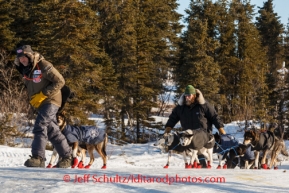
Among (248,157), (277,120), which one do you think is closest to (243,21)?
(277,120)

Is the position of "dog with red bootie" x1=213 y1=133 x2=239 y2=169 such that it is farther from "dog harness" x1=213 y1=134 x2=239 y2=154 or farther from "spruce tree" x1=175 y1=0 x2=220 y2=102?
"spruce tree" x1=175 y1=0 x2=220 y2=102

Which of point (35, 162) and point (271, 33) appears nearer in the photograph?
point (35, 162)

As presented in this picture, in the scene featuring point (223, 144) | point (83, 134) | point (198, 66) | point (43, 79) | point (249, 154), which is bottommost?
point (249, 154)

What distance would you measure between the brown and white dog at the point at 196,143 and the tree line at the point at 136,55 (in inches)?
466

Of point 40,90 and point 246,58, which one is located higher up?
point 246,58

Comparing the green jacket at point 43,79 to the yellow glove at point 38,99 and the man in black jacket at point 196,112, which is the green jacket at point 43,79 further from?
the man in black jacket at point 196,112

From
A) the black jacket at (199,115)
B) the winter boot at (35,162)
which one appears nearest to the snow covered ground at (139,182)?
the winter boot at (35,162)

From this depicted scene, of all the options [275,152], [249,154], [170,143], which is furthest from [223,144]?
[275,152]

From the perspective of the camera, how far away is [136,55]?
2603 cm

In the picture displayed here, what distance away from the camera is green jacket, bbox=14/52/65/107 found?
19.0 ft

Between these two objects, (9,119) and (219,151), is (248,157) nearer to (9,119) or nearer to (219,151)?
(219,151)

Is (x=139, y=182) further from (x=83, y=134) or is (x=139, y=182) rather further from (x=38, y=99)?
(x=83, y=134)

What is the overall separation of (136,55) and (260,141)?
57.0 ft

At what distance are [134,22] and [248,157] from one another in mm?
18504
